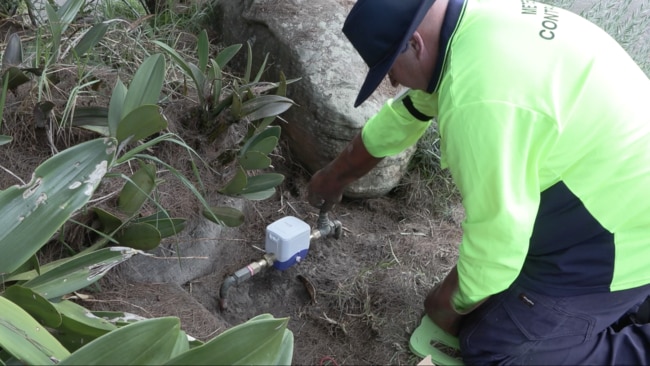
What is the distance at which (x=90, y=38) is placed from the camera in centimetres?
202

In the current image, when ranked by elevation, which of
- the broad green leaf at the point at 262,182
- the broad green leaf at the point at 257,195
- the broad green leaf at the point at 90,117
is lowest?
the broad green leaf at the point at 257,195

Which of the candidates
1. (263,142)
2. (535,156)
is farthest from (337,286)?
(535,156)

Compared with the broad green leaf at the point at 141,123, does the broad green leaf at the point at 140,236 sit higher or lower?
lower

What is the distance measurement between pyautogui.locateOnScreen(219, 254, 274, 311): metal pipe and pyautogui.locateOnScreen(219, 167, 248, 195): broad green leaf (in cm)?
27

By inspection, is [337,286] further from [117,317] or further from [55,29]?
[55,29]

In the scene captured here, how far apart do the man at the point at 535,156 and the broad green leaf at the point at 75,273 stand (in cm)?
76

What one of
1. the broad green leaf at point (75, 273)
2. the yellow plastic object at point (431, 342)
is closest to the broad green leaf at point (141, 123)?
the broad green leaf at point (75, 273)

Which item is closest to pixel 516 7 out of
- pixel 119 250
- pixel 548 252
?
pixel 548 252

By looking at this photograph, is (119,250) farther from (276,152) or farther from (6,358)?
(276,152)

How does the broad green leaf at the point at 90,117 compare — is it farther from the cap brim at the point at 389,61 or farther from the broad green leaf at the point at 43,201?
the cap brim at the point at 389,61

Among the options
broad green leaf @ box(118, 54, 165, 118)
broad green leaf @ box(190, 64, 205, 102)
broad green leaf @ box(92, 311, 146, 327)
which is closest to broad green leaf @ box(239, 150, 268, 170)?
broad green leaf @ box(190, 64, 205, 102)

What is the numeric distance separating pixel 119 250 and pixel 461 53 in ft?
3.14

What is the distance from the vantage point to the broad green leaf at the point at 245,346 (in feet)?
3.34

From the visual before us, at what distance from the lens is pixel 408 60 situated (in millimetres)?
1532
